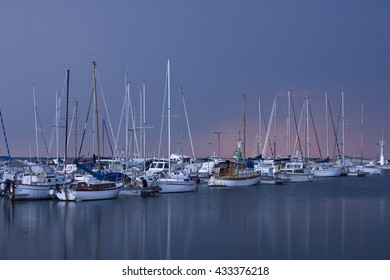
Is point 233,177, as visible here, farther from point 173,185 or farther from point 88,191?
point 88,191

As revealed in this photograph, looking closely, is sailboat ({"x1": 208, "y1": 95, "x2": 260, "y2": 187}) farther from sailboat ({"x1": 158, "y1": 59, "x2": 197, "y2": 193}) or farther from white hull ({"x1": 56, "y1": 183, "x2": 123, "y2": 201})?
white hull ({"x1": 56, "y1": 183, "x2": 123, "y2": 201})

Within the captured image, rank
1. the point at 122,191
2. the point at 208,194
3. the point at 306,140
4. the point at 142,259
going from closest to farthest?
the point at 142,259 → the point at 122,191 → the point at 208,194 → the point at 306,140

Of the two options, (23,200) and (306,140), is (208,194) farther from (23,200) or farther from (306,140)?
(306,140)

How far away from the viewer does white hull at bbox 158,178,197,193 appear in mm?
45719

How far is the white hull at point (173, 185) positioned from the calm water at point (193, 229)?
5.28 m

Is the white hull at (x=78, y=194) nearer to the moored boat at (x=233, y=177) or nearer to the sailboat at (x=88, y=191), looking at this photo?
the sailboat at (x=88, y=191)

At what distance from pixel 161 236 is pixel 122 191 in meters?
20.8

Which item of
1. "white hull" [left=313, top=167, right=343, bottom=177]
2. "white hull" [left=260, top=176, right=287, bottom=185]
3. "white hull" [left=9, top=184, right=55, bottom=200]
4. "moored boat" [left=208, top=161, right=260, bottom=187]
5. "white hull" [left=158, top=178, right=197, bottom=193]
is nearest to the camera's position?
"white hull" [left=9, top=184, right=55, bottom=200]

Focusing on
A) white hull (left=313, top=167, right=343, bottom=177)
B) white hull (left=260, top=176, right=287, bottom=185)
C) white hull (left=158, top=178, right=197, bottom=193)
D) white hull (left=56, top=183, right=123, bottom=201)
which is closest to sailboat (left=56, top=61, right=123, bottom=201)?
white hull (left=56, top=183, right=123, bottom=201)

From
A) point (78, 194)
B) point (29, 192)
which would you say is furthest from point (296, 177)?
point (29, 192)

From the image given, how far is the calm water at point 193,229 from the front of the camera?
1980cm

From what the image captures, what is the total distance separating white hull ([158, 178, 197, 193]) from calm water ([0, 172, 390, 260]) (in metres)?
5.28
